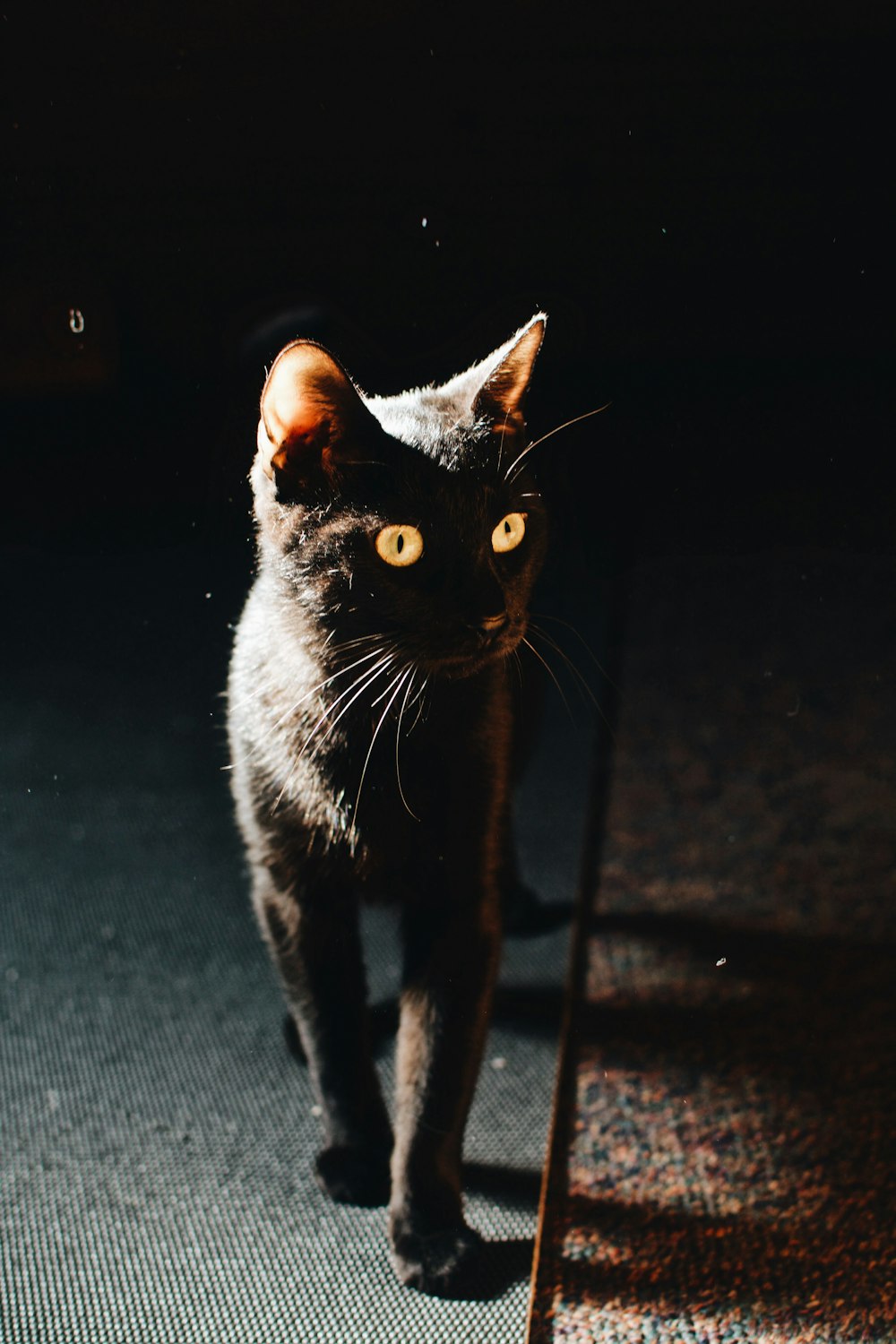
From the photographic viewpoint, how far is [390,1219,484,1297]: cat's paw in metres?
0.65

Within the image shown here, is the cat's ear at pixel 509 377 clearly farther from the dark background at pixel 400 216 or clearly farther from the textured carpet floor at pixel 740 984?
the textured carpet floor at pixel 740 984

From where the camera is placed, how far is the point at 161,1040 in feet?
2.57

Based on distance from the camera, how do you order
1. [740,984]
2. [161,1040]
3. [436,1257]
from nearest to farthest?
1. [436,1257]
2. [161,1040]
3. [740,984]

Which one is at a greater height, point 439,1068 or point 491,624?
point 491,624

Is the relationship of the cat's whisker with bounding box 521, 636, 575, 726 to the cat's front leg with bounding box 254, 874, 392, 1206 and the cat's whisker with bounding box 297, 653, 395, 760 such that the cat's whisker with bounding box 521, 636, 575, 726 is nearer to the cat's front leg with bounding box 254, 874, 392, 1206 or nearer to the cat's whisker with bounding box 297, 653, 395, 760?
the cat's whisker with bounding box 297, 653, 395, 760

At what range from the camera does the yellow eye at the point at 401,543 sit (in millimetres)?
538

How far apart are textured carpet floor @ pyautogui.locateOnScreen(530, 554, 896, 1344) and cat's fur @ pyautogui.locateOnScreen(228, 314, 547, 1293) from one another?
0.50 feet

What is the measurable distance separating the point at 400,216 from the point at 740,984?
30.8 inches

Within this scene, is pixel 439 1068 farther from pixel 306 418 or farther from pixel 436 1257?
pixel 306 418

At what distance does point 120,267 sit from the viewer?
0.53 m

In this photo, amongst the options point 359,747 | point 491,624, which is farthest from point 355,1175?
point 491,624

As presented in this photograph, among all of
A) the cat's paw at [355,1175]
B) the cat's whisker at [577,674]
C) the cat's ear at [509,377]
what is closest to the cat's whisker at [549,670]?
the cat's whisker at [577,674]

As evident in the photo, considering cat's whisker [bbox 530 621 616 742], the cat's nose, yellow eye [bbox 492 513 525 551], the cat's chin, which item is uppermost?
yellow eye [bbox 492 513 525 551]

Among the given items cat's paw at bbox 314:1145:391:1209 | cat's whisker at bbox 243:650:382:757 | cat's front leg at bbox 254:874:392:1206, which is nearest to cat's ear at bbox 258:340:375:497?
cat's whisker at bbox 243:650:382:757
